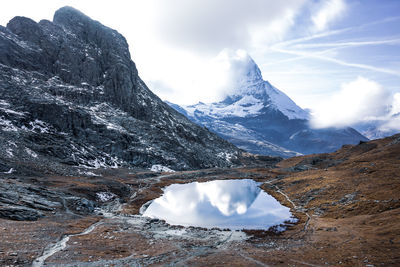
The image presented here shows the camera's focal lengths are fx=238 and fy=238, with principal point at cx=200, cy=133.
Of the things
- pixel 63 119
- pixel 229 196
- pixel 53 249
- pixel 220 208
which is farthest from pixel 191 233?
pixel 63 119

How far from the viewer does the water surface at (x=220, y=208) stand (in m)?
52.0

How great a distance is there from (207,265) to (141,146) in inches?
5299

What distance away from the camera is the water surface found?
51969 mm

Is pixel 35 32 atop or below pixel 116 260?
atop

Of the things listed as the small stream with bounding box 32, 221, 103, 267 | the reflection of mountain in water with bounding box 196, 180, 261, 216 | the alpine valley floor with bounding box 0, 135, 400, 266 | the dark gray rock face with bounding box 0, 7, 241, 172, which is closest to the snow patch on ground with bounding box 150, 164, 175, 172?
the dark gray rock face with bounding box 0, 7, 241, 172

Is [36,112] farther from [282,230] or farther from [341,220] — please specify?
[341,220]

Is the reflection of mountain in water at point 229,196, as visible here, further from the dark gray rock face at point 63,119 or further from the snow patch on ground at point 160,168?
the dark gray rock face at point 63,119

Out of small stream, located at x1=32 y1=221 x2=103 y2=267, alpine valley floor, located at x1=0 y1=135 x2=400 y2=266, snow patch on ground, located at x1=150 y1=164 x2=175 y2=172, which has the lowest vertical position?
small stream, located at x1=32 y1=221 x2=103 y2=267

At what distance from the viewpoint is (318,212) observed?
54469mm

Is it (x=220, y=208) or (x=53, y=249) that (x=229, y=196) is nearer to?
(x=220, y=208)

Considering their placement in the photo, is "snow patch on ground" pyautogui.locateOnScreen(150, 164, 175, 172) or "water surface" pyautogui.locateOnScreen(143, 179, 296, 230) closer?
"water surface" pyautogui.locateOnScreen(143, 179, 296, 230)

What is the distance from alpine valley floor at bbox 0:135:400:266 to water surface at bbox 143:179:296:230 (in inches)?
183

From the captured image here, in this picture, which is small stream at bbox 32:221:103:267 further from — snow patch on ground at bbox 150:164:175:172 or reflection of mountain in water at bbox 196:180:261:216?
snow patch on ground at bbox 150:164:175:172

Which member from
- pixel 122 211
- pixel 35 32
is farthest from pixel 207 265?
pixel 35 32
